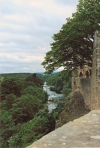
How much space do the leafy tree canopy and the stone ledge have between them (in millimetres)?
12831

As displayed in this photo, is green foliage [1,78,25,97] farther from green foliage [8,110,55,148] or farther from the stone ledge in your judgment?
the stone ledge

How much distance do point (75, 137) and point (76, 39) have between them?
46.4ft

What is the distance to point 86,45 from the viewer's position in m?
18.8

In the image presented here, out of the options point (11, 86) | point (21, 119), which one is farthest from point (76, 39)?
point (11, 86)

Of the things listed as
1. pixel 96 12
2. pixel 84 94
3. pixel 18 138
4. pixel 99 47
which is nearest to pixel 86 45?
pixel 96 12

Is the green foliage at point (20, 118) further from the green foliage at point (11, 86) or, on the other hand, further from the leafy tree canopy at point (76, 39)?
the leafy tree canopy at point (76, 39)

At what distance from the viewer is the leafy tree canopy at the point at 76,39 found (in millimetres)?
17469

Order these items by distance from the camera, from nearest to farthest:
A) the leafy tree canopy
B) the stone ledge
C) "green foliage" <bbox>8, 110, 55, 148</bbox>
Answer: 1. the stone ledge
2. the leafy tree canopy
3. "green foliage" <bbox>8, 110, 55, 148</bbox>

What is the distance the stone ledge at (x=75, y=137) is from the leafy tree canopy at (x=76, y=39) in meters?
12.8

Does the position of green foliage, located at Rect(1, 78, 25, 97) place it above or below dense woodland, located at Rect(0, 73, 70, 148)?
above

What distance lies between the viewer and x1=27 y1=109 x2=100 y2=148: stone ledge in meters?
3.82

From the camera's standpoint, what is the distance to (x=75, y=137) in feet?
14.0

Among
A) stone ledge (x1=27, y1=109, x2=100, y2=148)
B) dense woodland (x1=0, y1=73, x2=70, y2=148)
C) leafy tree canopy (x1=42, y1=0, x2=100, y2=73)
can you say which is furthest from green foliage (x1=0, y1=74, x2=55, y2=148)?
stone ledge (x1=27, y1=109, x2=100, y2=148)

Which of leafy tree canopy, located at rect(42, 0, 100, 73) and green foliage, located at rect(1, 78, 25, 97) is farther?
green foliage, located at rect(1, 78, 25, 97)
